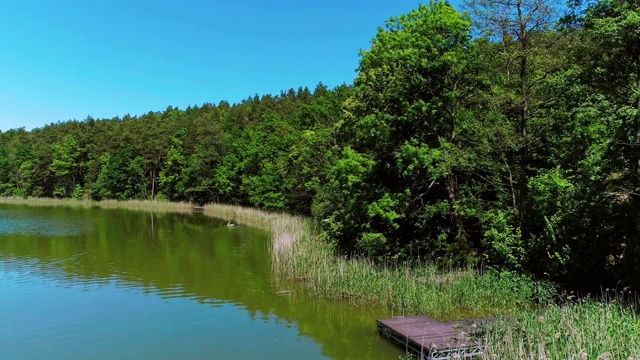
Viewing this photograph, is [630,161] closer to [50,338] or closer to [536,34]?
[536,34]

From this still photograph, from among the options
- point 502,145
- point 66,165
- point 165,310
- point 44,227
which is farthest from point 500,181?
point 66,165

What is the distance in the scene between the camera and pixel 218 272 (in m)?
16.8

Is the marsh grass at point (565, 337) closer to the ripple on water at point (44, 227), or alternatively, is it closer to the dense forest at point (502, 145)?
the dense forest at point (502, 145)

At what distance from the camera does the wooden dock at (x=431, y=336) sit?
7418 millimetres

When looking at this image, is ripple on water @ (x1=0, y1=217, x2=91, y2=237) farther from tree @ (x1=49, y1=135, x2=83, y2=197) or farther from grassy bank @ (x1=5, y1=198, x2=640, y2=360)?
tree @ (x1=49, y1=135, x2=83, y2=197)

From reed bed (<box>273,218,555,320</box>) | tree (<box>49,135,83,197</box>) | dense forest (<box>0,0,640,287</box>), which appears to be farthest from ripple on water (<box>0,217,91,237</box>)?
tree (<box>49,135,83,197</box>)

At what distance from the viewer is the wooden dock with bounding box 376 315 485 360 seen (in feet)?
24.3

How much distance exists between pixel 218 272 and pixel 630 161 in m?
13.0

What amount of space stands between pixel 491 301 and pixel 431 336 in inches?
139

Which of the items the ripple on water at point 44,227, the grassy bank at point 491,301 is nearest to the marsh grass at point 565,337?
the grassy bank at point 491,301

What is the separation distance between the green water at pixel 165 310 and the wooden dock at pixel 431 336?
33cm

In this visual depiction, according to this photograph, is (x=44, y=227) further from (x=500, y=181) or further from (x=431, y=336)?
(x=431, y=336)

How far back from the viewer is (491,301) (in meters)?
11.1

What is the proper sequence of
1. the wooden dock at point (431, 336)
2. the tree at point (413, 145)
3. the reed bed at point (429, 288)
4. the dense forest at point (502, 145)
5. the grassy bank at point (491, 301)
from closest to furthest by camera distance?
1. the grassy bank at point (491, 301)
2. the wooden dock at point (431, 336)
3. the dense forest at point (502, 145)
4. the reed bed at point (429, 288)
5. the tree at point (413, 145)
